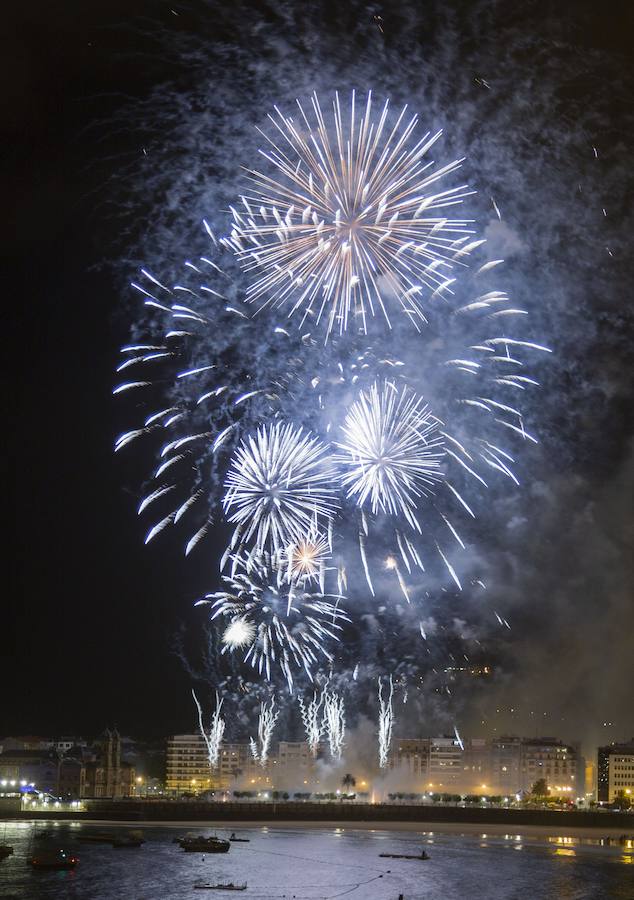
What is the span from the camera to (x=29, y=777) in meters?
106

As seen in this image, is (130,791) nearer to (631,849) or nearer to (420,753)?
(420,753)

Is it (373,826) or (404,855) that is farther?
(373,826)

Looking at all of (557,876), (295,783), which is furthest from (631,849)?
(295,783)

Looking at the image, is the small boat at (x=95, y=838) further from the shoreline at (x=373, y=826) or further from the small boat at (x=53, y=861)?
the small boat at (x=53, y=861)

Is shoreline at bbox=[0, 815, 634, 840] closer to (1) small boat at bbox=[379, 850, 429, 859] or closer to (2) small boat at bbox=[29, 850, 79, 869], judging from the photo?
(1) small boat at bbox=[379, 850, 429, 859]

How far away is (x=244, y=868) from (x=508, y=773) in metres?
89.3

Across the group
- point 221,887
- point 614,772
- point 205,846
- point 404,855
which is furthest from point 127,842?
point 614,772

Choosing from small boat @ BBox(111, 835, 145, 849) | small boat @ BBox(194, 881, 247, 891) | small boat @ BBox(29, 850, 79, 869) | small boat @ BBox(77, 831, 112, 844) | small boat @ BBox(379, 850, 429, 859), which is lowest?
small boat @ BBox(77, 831, 112, 844)

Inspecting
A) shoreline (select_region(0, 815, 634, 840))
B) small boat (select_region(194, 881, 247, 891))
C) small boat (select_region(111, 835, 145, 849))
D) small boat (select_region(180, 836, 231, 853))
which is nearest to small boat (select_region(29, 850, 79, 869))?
small boat (select_region(180, 836, 231, 853))

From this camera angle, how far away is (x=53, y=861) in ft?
157

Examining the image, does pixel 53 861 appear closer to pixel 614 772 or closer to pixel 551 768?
pixel 614 772

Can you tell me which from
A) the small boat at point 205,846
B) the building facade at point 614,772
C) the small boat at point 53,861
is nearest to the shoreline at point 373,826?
the small boat at point 205,846

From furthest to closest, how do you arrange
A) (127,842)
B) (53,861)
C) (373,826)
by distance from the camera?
(373,826) < (127,842) < (53,861)

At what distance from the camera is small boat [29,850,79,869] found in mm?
47500
